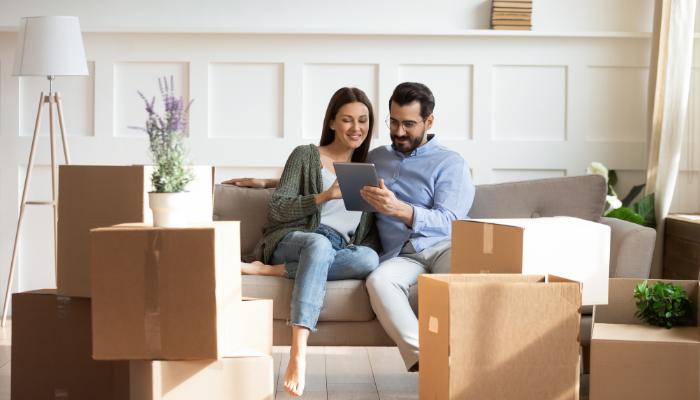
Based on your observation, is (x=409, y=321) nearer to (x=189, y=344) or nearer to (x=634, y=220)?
(x=189, y=344)

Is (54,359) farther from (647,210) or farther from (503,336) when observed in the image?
(647,210)

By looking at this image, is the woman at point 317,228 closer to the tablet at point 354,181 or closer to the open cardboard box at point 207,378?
the tablet at point 354,181

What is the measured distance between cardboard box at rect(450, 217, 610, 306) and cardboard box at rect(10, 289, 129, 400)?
3.50ft

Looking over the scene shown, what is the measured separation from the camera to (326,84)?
325cm

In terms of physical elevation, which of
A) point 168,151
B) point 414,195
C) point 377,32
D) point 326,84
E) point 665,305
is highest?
point 377,32

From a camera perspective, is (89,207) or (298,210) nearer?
(89,207)

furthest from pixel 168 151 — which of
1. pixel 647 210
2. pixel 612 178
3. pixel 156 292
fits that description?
pixel 612 178

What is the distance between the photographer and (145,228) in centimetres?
142

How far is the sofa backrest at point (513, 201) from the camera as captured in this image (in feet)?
7.97

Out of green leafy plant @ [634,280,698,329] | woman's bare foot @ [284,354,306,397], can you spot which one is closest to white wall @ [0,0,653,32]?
green leafy plant @ [634,280,698,329]

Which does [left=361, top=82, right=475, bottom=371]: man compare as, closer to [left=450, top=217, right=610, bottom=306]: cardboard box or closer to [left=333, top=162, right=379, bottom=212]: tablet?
[left=333, top=162, right=379, bottom=212]: tablet

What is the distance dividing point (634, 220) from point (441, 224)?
3.15 feet

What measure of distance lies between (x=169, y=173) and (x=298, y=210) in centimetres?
89

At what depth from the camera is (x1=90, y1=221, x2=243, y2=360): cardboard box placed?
1414 mm
